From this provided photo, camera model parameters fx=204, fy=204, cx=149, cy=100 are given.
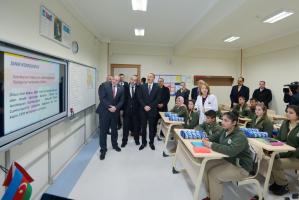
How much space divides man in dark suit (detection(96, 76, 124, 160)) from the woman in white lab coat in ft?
5.09

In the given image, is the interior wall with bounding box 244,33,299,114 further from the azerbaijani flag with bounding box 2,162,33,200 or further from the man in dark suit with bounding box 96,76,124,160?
the azerbaijani flag with bounding box 2,162,33,200

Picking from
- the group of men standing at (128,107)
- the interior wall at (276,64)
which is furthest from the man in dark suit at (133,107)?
the interior wall at (276,64)

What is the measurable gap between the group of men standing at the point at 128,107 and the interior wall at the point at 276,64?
144 inches

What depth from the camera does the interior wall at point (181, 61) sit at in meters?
6.96

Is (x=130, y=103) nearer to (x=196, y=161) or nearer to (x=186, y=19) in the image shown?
(x=186, y=19)

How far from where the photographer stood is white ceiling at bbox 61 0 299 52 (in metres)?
3.36

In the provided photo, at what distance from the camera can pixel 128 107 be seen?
4.72 m

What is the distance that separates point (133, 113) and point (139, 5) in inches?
90.8

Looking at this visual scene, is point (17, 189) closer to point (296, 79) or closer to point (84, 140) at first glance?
point (84, 140)

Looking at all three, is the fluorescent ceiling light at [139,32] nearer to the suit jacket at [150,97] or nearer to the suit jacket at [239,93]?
the suit jacket at [150,97]

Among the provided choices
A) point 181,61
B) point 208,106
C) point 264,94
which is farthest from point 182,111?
point 181,61

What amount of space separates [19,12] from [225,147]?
2.57 m

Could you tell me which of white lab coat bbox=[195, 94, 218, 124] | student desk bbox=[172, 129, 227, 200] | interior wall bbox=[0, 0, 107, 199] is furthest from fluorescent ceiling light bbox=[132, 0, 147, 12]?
student desk bbox=[172, 129, 227, 200]

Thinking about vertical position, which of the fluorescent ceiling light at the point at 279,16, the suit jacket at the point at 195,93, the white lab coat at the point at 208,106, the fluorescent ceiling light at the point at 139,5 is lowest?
the white lab coat at the point at 208,106
